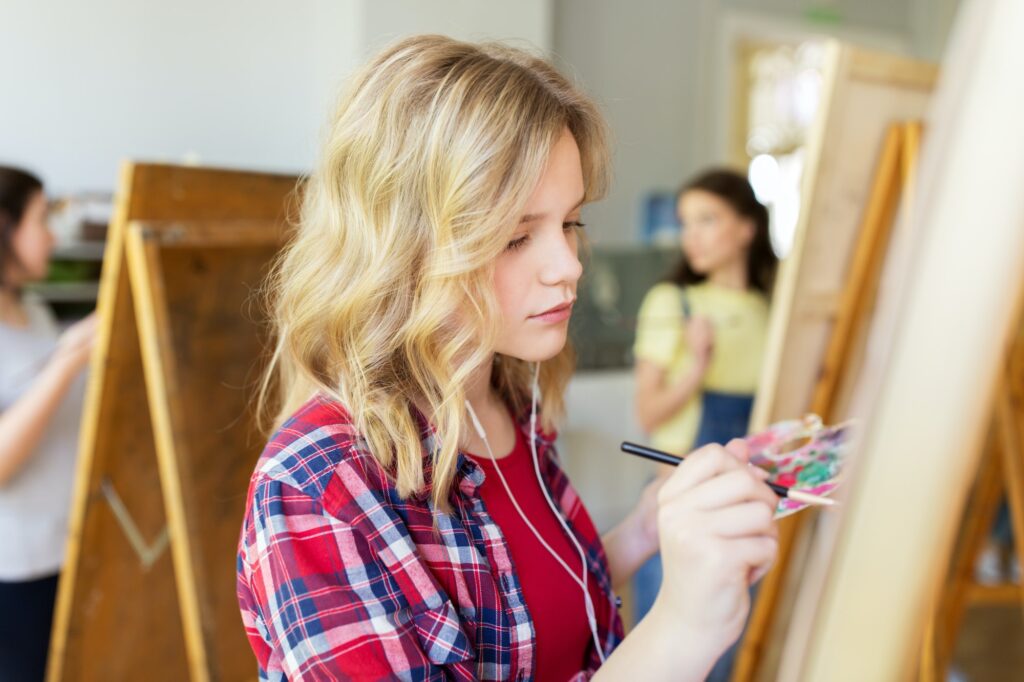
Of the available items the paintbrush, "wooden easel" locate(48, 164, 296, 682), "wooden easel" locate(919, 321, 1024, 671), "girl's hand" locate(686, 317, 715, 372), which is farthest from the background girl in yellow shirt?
the paintbrush

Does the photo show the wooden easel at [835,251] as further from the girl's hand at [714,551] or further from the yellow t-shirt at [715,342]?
the girl's hand at [714,551]

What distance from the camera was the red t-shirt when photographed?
2.77ft

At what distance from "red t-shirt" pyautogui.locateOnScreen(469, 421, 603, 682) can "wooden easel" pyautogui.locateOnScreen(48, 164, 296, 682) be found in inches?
26.5

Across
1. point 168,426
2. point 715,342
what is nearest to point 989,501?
point 715,342

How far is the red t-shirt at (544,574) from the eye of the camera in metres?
0.84

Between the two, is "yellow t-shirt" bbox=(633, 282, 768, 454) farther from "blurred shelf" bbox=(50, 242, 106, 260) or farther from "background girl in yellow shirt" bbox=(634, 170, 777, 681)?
"blurred shelf" bbox=(50, 242, 106, 260)

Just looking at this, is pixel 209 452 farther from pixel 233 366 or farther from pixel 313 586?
pixel 313 586

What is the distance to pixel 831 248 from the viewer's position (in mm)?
Result: 1994

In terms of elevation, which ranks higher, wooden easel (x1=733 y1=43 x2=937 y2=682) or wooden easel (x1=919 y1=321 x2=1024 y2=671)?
wooden easel (x1=733 y1=43 x2=937 y2=682)

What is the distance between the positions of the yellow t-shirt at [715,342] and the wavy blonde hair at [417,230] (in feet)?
4.54

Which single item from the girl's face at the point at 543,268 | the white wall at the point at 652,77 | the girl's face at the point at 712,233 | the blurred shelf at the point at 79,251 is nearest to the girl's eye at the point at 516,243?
the girl's face at the point at 543,268

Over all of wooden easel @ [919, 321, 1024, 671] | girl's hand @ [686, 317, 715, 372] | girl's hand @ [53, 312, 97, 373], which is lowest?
wooden easel @ [919, 321, 1024, 671]

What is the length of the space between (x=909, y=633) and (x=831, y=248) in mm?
1781

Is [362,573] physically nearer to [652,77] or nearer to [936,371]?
[936,371]
